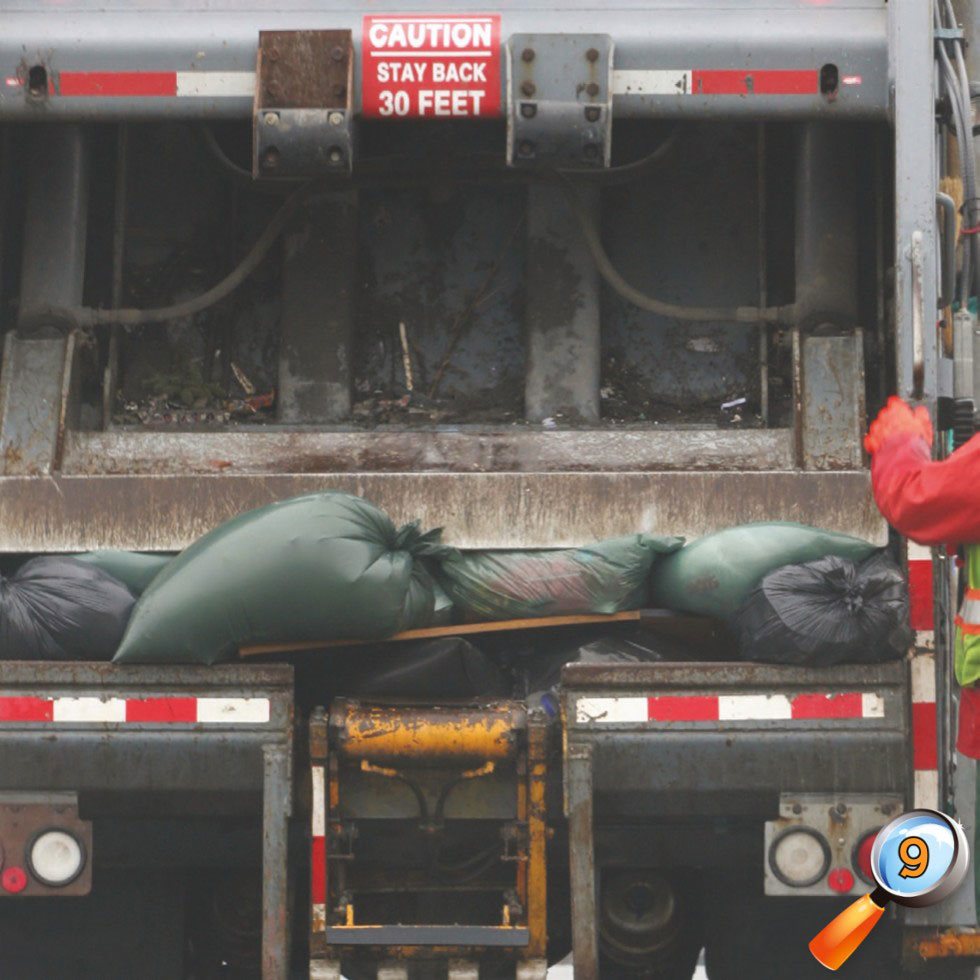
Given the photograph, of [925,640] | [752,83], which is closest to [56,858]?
[925,640]

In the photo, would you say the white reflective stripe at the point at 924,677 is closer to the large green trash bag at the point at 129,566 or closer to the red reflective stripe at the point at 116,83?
the large green trash bag at the point at 129,566

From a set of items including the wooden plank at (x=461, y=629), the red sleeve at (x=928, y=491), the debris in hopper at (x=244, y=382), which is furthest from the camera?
the debris in hopper at (x=244, y=382)

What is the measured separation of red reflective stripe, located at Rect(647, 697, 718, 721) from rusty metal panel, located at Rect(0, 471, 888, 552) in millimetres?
433

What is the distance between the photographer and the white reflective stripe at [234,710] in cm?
385

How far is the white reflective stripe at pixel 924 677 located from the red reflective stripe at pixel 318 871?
3.57ft

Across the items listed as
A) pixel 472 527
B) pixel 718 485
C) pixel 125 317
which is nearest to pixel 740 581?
pixel 718 485

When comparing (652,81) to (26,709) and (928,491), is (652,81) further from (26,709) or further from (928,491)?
(26,709)

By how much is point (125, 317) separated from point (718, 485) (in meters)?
1.47

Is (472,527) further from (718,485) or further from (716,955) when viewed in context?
(716,955)

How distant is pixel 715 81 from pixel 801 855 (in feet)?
4.92

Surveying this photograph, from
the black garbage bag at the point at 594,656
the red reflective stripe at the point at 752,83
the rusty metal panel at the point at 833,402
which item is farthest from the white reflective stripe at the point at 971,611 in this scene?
the red reflective stripe at the point at 752,83

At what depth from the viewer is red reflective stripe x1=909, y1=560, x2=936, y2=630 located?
3.96m

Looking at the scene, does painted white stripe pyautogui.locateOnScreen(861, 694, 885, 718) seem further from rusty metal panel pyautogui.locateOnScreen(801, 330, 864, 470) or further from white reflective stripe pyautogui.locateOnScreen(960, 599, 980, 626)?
rusty metal panel pyautogui.locateOnScreen(801, 330, 864, 470)

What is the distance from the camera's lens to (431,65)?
4250 mm
